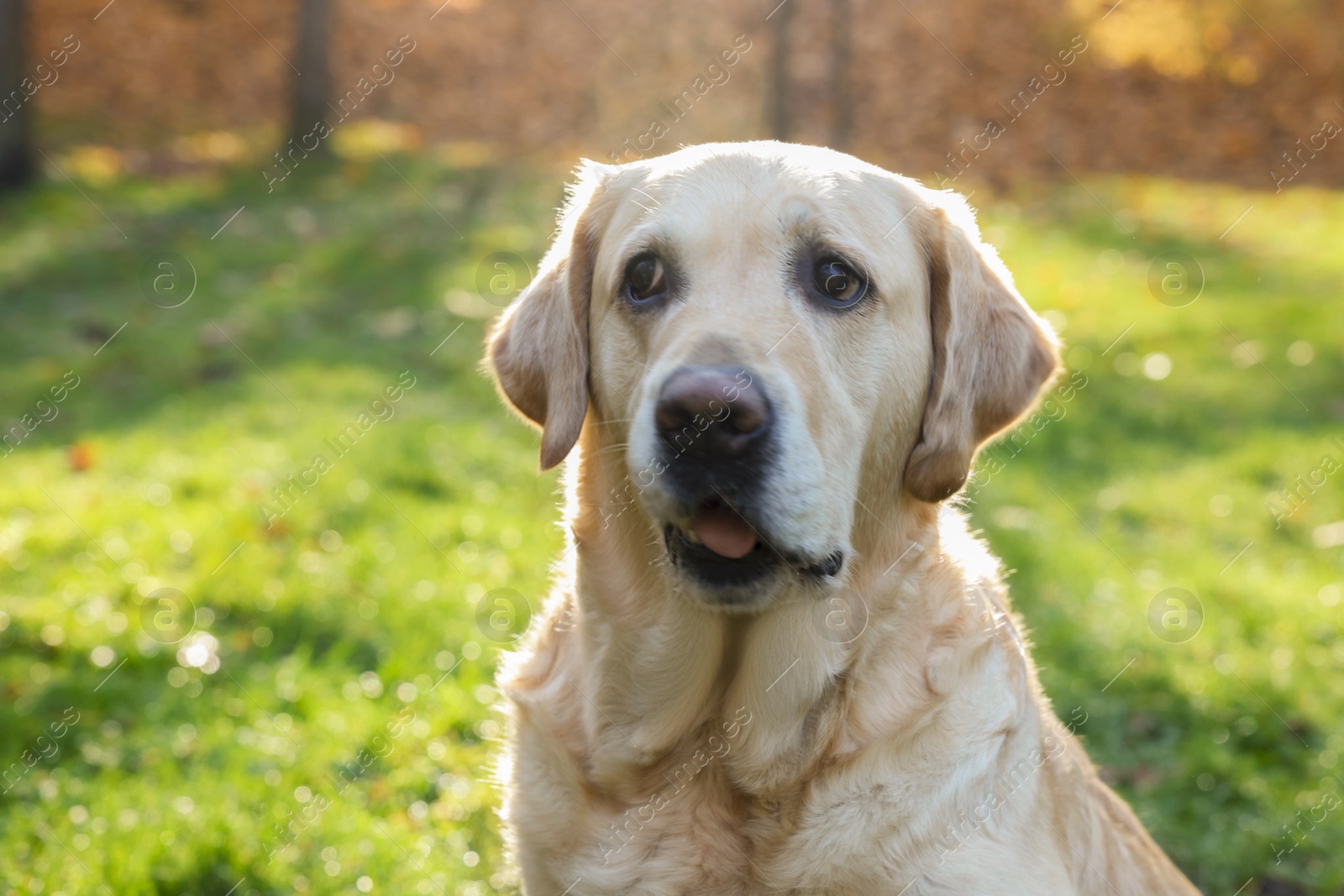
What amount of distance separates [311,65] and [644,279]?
11023 mm

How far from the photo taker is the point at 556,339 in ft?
9.84

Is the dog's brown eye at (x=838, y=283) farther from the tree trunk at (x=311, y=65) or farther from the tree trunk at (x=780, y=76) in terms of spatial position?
the tree trunk at (x=311, y=65)

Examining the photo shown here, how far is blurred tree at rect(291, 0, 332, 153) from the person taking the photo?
12.3m

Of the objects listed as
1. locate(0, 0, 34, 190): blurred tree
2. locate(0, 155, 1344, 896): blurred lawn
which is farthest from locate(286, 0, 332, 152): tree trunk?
locate(0, 155, 1344, 896): blurred lawn

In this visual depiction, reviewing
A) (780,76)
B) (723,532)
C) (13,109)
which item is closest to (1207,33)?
(780,76)

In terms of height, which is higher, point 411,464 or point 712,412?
point 712,412

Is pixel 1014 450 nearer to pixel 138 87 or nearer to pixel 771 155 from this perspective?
pixel 771 155

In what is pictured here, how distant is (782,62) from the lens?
12.0 metres

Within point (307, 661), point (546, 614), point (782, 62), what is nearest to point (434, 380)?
point (307, 661)

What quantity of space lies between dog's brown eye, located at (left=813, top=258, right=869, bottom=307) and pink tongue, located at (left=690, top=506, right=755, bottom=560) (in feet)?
2.05

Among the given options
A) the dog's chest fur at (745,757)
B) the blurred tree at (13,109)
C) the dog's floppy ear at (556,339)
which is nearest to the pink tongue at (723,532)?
the dog's chest fur at (745,757)

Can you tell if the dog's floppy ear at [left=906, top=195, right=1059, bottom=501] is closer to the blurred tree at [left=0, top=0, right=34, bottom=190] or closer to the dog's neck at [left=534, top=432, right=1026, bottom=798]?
the dog's neck at [left=534, top=432, right=1026, bottom=798]

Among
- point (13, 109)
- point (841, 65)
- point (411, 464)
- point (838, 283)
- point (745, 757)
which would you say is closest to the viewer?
point (745, 757)

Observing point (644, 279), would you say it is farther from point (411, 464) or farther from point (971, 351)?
point (411, 464)
